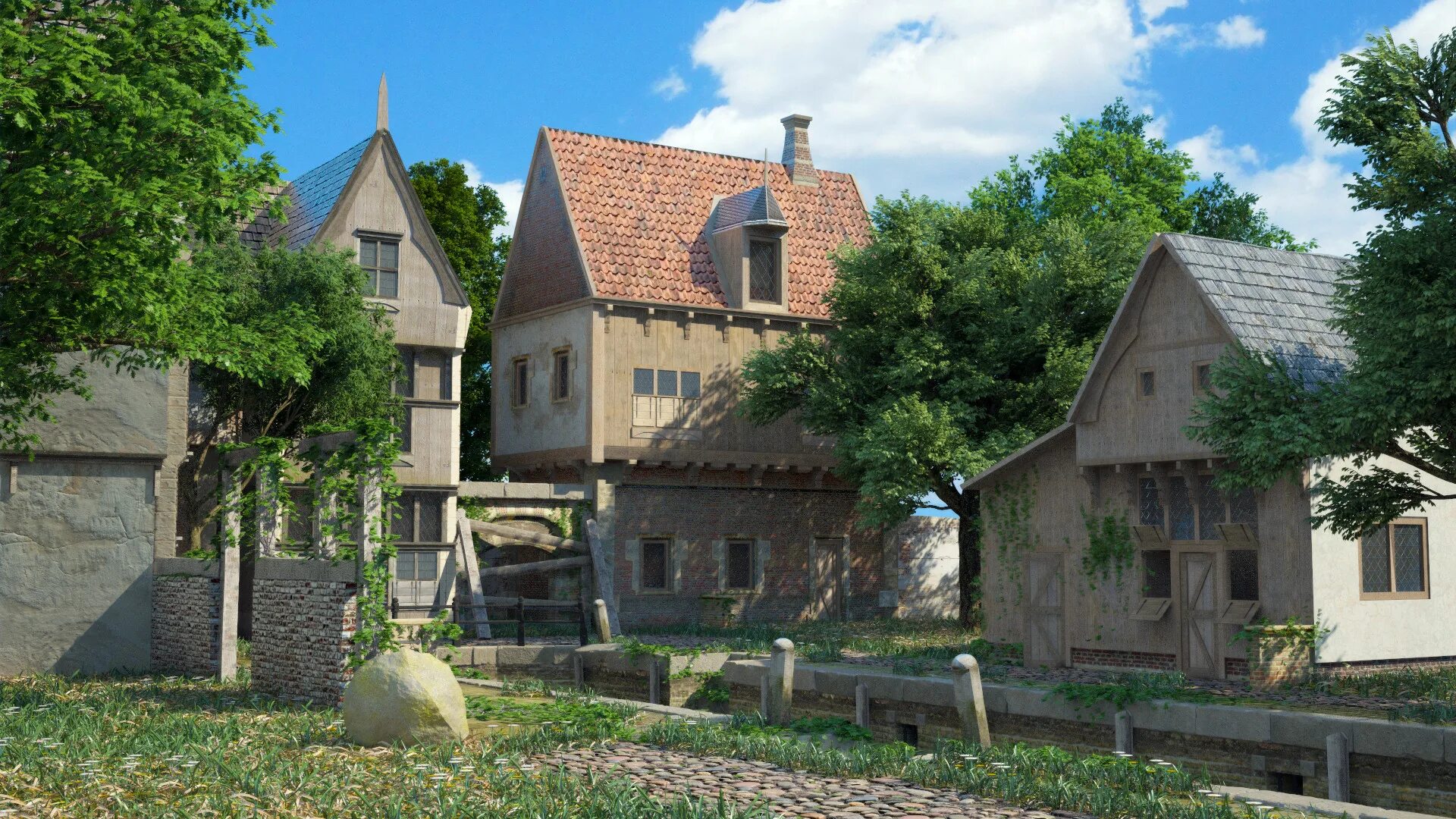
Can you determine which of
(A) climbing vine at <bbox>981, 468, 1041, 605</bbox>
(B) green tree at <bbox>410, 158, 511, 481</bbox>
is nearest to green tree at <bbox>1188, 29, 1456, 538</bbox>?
(A) climbing vine at <bbox>981, 468, 1041, 605</bbox>

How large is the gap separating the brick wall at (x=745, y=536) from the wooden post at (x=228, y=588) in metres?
13.4

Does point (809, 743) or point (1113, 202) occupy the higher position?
point (1113, 202)

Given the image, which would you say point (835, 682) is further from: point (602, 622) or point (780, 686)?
point (602, 622)

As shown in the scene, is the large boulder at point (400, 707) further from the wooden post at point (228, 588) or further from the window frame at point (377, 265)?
the window frame at point (377, 265)

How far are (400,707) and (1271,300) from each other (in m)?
→ 15.1

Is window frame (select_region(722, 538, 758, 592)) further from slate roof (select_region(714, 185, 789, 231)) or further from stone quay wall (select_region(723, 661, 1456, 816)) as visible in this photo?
stone quay wall (select_region(723, 661, 1456, 816))

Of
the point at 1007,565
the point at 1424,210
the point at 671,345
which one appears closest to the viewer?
the point at 1424,210

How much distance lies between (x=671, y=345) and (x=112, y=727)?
21044 mm

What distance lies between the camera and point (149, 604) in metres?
22.7

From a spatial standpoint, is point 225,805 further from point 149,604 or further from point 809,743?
point 149,604

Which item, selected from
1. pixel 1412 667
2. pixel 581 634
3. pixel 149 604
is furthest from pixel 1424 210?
pixel 149 604

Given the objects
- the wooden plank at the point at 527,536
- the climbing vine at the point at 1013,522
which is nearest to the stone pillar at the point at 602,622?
the wooden plank at the point at 527,536

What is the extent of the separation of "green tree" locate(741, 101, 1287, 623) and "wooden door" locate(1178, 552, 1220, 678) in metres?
6.95

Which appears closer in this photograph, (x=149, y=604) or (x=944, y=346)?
(x=149, y=604)
